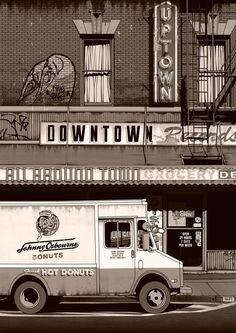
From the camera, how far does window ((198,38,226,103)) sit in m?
23.8

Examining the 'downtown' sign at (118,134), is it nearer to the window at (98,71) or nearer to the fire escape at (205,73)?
the fire escape at (205,73)

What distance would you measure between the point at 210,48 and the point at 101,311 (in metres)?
10.6

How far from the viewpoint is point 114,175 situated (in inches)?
824

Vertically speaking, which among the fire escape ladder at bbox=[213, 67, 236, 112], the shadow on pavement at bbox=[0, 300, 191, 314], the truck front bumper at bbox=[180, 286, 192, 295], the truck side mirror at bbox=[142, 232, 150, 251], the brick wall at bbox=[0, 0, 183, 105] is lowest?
the shadow on pavement at bbox=[0, 300, 191, 314]

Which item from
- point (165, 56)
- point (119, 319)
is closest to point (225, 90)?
point (165, 56)

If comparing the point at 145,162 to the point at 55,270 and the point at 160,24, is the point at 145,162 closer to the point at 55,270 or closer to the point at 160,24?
the point at 160,24

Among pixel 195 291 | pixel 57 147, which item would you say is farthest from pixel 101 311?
pixel 57 147

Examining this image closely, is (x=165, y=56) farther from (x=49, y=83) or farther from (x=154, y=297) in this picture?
(x=154, y=297)

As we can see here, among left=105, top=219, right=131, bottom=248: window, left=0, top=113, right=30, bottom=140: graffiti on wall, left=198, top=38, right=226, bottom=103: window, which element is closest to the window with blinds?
left=0, top=113, right=30, bottom=140: graffiti on wall

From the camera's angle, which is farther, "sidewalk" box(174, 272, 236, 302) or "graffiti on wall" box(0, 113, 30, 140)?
"graffiti on wall" box(0, 113, 30, 140)

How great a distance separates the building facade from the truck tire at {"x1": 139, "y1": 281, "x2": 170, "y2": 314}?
6.64 metres

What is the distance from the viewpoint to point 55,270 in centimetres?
1678

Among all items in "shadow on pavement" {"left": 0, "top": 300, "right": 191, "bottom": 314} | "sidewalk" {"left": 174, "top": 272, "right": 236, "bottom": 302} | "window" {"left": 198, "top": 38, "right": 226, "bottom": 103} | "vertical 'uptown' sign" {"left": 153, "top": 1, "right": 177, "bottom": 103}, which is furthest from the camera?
"window" {"left": 198, "top": 38, "right": 226, "bottom": 103}

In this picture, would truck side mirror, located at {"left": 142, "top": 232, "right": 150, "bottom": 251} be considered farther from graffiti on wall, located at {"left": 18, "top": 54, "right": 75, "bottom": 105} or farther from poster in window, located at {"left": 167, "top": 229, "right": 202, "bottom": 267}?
graffiti on wall, located at {"left": 18, "top": 54, "right": 75, "bottom": 105}
